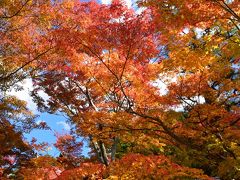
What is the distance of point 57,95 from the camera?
1498 centimetres

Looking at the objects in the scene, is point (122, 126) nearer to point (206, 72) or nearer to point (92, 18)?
point (206, 72)

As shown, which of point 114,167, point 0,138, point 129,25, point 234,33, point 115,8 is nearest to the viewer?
point 234,33

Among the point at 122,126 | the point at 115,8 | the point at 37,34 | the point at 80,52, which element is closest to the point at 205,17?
the point at 115,8

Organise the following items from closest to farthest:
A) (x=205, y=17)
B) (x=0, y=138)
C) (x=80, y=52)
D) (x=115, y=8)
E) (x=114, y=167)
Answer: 1. (x=205, y=17)
2. (x=114, y=167)
3. (x=115, y=8)
4. (x=80, y=52)
5. (x=0, y=138)

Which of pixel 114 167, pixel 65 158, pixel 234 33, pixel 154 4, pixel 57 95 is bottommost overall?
pixel 114 167

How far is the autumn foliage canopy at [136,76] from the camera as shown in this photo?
8328 millimetres

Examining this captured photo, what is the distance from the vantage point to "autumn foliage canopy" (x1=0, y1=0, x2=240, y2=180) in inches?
328

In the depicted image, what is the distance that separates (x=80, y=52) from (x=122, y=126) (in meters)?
3.40

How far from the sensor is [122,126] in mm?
10391

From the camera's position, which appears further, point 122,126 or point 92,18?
point 92,18

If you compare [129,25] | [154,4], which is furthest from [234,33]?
[129,25]

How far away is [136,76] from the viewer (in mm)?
11328

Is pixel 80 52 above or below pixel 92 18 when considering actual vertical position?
below

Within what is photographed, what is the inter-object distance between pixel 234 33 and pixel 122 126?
4.17 m
